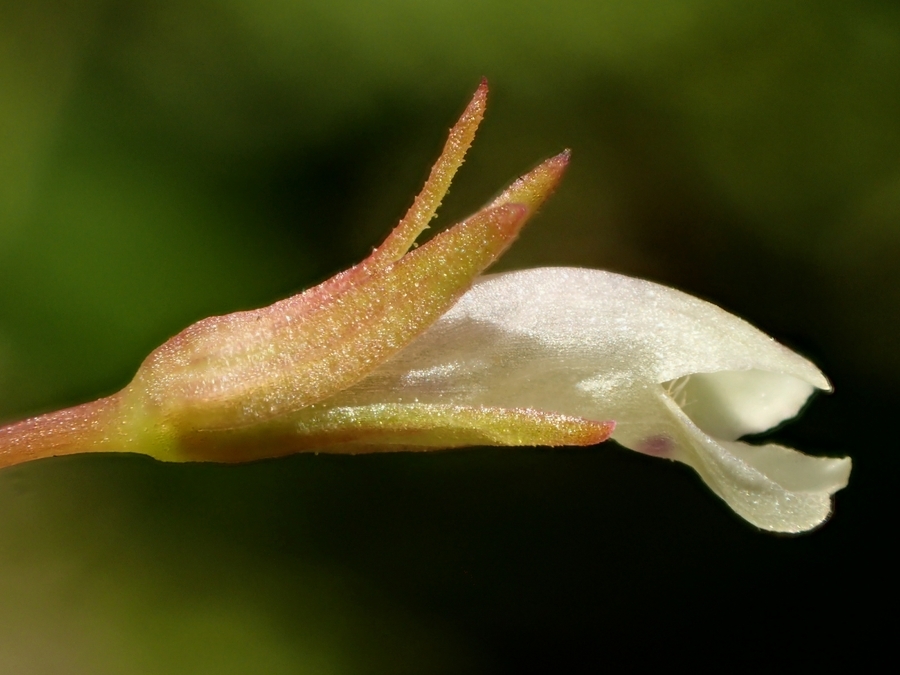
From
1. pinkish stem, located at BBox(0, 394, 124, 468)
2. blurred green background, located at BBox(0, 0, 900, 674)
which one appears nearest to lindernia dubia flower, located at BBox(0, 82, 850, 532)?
pinkish stem, located at BBox(0, 394, 124, 468)

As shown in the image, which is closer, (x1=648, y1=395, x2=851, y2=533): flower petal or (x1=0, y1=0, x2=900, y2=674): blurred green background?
(x1=648, y1=395, x2=851, y2=533): flower petal

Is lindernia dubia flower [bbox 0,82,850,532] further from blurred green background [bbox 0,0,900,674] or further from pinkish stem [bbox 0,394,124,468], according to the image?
blurred green background [bbox 0,0,900,674]

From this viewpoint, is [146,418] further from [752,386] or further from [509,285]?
[752,386]

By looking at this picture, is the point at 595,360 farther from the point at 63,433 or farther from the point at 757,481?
the point at 63,433

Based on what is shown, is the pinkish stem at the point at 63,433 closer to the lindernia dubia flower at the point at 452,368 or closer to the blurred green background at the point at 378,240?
the lindernia dubia flower at the point at 452,368

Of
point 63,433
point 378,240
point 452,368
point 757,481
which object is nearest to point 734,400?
point 757,481

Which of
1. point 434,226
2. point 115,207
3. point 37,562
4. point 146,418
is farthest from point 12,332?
point 146,418

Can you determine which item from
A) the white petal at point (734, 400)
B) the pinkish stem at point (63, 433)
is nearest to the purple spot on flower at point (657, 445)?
the white petal at point (734, 400)
